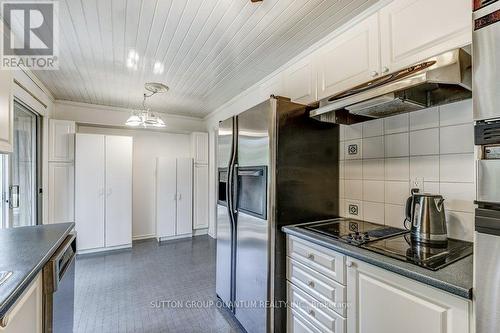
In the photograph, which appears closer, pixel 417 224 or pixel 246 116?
pixel 417 224

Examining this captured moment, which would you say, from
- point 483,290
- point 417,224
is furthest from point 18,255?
point 417,224

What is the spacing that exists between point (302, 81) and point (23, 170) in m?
3.43

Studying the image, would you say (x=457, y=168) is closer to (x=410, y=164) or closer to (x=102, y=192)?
(x=410, y=164)

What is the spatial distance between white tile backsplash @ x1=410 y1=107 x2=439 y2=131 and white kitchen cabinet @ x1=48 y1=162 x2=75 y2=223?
4410 mm

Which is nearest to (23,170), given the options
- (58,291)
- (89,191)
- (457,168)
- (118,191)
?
(89,191)

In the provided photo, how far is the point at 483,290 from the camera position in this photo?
2.55ft

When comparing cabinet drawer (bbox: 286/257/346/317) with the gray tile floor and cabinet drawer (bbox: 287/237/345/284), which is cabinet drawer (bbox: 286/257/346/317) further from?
the gray tile floor

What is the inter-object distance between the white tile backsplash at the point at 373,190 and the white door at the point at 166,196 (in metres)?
3.51

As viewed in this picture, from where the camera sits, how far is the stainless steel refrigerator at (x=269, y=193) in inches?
67.0

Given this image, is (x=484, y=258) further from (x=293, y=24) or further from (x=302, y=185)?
(x=293, y=24)

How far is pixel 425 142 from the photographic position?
59.2 inches

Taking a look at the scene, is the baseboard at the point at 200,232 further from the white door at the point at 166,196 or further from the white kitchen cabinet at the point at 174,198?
the white door at the point at 166,196

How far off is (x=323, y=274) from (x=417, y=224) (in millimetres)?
609

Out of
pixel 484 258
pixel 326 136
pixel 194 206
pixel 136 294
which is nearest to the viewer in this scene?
pixel 484 258
